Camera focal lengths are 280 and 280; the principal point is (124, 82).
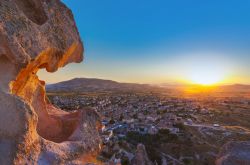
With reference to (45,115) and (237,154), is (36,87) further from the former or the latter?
(237,154)

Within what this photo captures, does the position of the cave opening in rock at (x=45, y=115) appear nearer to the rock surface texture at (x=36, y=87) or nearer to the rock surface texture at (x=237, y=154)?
the rock surface texture at (x=36, y=87)

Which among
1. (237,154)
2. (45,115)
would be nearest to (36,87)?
(45,115)

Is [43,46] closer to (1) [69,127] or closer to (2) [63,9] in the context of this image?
(2) [63,9]

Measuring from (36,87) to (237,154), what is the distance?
17.6 ft

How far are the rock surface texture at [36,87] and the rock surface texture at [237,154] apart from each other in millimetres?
3738

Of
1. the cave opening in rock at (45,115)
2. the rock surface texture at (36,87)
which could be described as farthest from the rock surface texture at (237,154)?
the cave opening in rock at (45,115)

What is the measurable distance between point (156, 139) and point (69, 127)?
31358mm

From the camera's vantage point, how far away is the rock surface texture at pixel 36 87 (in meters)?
3.80

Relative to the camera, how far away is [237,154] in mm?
7371

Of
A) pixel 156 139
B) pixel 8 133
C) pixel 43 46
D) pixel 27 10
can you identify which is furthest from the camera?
pixel 156 139

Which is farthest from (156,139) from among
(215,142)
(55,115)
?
(55,115)

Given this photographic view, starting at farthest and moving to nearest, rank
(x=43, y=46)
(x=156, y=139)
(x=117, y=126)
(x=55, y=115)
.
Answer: (x=117, y=126) < (x=156, y=139) < (x=55, y=115) < (x=43, y=46)

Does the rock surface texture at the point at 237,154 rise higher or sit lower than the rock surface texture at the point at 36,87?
lower

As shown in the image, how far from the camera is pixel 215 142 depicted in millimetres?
36438
